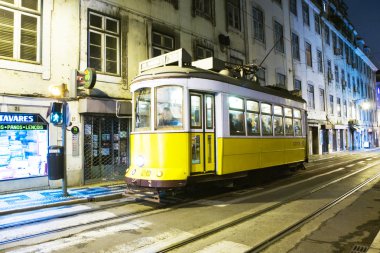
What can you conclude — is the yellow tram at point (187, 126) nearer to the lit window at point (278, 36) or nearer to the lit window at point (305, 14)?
the lit window at point (278, 36)

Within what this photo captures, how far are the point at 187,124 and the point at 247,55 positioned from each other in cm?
1463

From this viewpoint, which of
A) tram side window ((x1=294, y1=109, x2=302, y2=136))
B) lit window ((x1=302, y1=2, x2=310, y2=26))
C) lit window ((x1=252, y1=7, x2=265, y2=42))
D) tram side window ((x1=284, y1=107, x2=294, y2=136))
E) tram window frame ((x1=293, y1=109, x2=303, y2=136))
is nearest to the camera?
tram side window ((x1=284, y1=107, x2=294, y2=136))

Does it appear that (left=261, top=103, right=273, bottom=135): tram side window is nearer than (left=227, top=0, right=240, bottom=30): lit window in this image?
Yes

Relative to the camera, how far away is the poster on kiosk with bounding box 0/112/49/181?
9508 mm

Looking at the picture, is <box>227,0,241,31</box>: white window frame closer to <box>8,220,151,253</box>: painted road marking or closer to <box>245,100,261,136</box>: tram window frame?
<box>245,100,261,136</box>: tram window frame

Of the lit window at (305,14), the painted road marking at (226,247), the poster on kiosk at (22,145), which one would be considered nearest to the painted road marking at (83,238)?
the painted road marking at (226,247)

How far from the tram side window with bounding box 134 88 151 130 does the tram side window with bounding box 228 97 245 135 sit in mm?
2398

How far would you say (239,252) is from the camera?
4594 mm

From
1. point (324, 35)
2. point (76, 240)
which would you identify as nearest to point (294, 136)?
point (76, 240)

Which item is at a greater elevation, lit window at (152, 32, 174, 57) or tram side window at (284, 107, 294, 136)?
lit window at (152, 32, 174, 57)

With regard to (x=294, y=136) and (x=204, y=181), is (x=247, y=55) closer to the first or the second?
(x=294, y=136)

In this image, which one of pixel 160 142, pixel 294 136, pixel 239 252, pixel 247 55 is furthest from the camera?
pixel 247 55

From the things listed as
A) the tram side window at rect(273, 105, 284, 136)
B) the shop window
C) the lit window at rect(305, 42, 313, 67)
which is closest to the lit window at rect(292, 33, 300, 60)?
the lit window at rect(305, 42, 313, 67)

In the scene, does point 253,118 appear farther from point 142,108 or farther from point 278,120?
point 142,108
